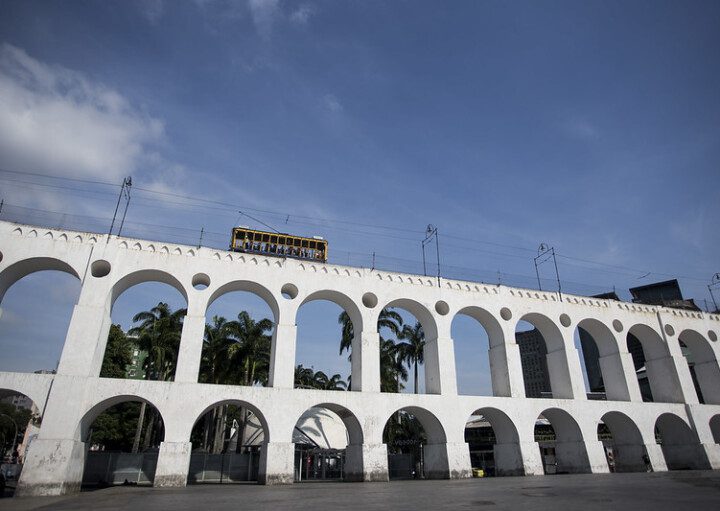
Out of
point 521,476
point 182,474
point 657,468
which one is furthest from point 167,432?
point 657,468

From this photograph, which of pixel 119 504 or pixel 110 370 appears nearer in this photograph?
pixel 119 504

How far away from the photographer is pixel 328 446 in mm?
33562

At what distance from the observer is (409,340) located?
38500mm

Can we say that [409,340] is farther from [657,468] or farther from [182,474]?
[182,474]

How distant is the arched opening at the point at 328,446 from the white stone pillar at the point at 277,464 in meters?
2.93

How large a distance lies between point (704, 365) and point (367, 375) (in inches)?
1041

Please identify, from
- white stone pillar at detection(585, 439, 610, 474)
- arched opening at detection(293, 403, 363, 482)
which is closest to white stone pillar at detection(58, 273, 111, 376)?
arched opening at detection(293, 403, 363, 482)

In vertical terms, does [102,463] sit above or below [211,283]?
below

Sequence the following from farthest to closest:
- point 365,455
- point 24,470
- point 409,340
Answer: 1. point 409,340
2. point 365,455
3. point 24,470

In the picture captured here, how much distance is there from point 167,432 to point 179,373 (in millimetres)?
2486

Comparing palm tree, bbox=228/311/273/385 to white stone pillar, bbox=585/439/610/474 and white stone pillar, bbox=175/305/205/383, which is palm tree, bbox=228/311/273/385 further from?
white stone pillar, bbox=585/439/610/474

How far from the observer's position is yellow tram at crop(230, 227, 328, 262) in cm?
2661

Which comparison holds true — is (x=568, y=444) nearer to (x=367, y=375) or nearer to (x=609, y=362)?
(x=609, y=362)

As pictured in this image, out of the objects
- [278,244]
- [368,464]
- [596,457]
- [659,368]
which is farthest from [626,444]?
[278,244]
